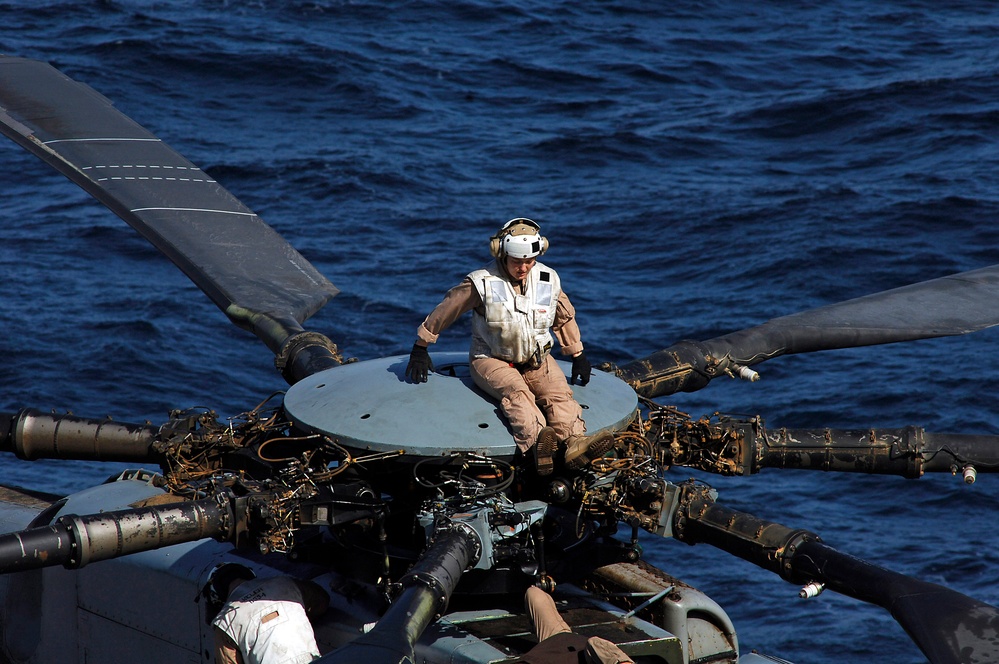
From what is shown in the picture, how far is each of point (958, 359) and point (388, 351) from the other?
41.2 ft

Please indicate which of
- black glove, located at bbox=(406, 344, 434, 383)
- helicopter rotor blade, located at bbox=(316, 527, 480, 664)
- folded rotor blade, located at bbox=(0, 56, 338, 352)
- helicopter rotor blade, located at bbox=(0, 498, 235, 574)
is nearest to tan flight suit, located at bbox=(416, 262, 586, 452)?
black glove, located at bbox=(406, 344, 434, 383)

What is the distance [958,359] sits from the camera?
27.3m

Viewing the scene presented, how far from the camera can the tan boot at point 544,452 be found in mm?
9594

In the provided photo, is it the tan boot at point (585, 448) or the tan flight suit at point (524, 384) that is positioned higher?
the tan flight suit at point (524, 384)

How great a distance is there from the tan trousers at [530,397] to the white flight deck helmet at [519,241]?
3.05 ft

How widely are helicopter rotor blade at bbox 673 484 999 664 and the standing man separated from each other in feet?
4.16

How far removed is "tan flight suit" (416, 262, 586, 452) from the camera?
9852 millimetres

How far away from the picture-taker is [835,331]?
40.5ft

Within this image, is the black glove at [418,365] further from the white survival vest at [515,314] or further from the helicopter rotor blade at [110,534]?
the helicopter rotor blade at [110,534]

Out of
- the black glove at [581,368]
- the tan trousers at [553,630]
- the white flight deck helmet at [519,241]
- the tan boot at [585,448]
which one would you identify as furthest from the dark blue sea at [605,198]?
the white flight deck helmet at [519,241]

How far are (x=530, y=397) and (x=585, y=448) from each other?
2.55 ft

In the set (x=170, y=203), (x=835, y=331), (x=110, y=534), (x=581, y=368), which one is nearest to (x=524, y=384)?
(x=581, y=368)

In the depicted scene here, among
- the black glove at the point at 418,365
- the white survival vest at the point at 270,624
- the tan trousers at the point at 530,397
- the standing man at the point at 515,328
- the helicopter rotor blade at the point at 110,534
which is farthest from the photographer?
the black glove at the point at 418,365

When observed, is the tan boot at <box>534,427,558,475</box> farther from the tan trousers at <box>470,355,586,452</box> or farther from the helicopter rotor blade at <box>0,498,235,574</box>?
the helicopter rotor blade at <box>0,498,235,574</box>
